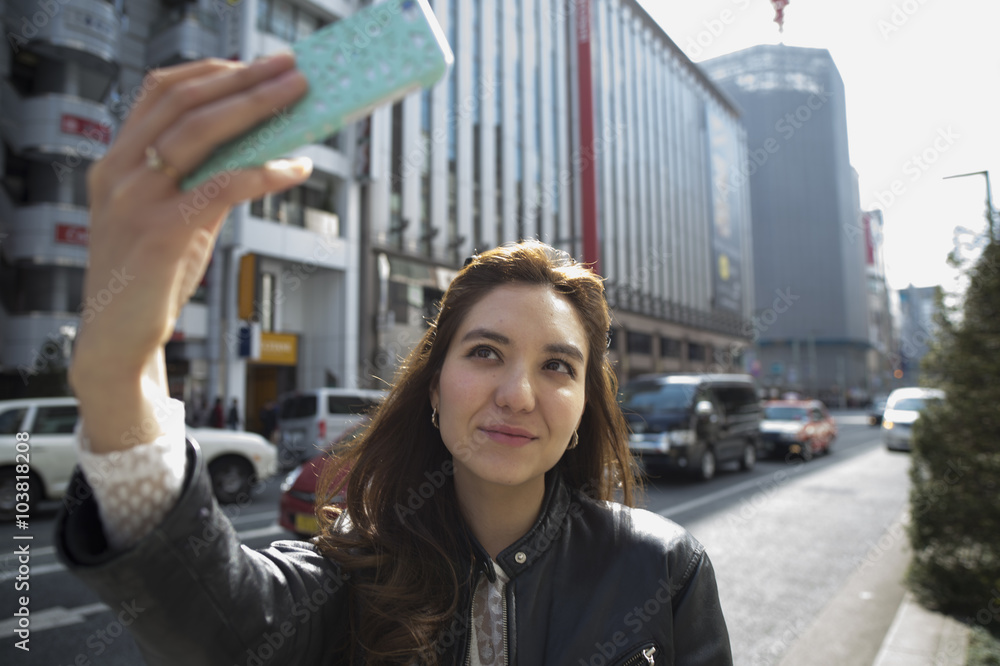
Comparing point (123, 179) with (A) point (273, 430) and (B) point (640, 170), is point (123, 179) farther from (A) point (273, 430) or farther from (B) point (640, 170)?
(B) point (640, 170)

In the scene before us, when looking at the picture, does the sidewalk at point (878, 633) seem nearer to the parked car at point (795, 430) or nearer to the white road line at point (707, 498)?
the white road line at point (707, 498)

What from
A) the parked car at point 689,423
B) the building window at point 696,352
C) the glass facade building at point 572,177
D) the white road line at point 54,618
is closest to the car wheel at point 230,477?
the white road line at point 54,618

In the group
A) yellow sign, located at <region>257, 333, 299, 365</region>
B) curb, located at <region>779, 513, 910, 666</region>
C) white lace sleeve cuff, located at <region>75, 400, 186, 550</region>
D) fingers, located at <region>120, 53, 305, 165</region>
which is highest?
yellow sign, located at <region>257, 333, 299, 365</region>

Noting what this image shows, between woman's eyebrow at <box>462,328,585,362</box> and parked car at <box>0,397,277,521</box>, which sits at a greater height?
woman's eyebrow at <box>462,328,585,362</box>

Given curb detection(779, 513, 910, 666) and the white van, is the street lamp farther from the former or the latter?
the white van

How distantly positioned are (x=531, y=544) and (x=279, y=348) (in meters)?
20.8

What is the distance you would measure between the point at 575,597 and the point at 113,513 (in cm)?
98

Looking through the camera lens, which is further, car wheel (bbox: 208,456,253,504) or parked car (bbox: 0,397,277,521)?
car wheel (bbox: 208,456,253,504)

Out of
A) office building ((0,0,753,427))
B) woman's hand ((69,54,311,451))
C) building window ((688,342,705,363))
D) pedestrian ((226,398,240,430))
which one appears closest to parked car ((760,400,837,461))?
office building ((0,0,753,427))

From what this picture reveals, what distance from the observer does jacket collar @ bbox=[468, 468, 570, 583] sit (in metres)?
1.40

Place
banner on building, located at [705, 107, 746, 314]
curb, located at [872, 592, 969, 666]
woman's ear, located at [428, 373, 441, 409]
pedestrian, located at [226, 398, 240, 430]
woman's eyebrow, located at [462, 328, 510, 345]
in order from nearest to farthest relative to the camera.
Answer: woman's eyebrow, located at [462, 328, 510, 345]
woman's ear, located at [428, 373, 441, 409]
curb, located at [872, 592, 969, 666]
pedestrian, located at [226, 398, 240, 430]
banner on building, located at [705, 107, 746, 314]

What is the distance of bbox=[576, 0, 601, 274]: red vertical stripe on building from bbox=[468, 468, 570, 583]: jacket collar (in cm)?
2932

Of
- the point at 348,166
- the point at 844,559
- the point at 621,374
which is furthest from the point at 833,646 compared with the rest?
the point at 621,374

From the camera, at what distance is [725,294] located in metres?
54.7
